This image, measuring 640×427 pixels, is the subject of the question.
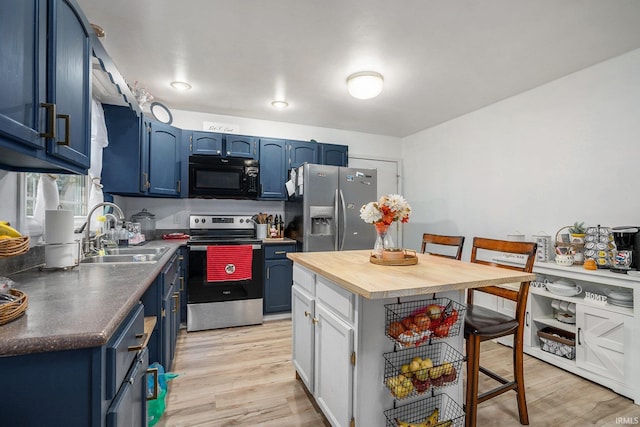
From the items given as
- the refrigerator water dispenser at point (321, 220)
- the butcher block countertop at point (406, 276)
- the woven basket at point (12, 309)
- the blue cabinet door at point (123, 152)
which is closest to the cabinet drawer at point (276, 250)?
the refrigerator water dispenser at point (321, 220)

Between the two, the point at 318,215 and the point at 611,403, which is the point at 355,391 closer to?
the point at 611,403

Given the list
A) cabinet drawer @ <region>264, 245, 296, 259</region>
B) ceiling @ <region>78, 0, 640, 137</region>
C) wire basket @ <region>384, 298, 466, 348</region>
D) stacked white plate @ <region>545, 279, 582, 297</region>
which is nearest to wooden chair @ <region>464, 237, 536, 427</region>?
wire basket @ <region>384, 298, 466, 348</region>

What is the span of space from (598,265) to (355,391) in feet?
7.26

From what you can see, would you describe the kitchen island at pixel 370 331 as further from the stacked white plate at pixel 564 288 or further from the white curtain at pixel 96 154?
the white curtain at pixel 96 154

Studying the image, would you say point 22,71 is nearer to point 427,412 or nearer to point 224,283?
point 427,412

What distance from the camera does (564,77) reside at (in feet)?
8.67

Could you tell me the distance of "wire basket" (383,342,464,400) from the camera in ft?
4.24

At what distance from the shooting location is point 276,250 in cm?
336

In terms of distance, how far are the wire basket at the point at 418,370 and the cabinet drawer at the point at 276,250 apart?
85.3 inches

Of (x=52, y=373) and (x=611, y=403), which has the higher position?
(x=52, y=373)

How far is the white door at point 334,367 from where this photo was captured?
4.39ft

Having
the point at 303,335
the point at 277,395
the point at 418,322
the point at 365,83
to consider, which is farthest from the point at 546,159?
the point at 277,395

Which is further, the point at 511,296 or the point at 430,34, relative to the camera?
the point at 430,34

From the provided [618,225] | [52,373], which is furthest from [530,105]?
[52,373]
